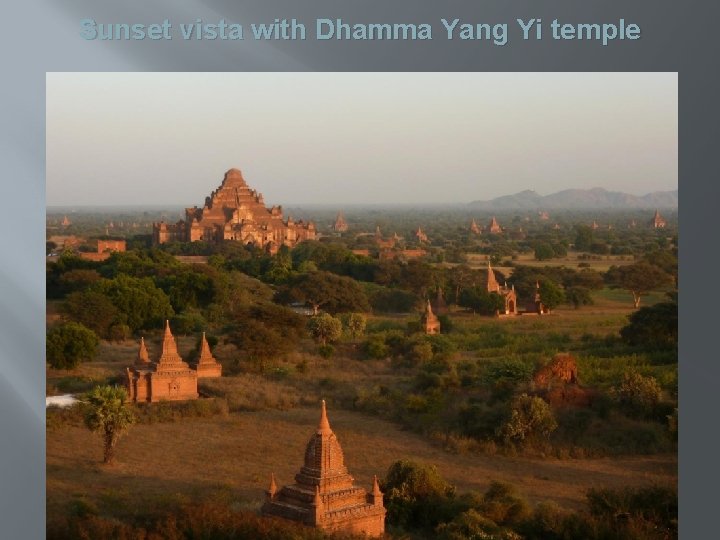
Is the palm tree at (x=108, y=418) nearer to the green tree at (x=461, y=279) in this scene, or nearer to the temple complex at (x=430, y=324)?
the temple complex at (x=430, y=324)

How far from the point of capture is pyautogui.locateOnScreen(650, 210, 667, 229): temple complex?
2869 cm

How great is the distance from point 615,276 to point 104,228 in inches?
1150

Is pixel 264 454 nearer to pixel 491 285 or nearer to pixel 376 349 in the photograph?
pixel 376 349

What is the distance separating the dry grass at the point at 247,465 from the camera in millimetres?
12180

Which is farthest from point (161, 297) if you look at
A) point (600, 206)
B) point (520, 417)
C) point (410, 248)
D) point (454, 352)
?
point (410, 248)

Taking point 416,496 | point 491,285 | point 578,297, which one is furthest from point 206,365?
point 578,297

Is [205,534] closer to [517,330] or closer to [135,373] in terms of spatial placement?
[135,373]

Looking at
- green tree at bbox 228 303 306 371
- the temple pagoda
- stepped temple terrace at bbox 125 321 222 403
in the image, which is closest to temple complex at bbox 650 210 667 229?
green tree at bbox 228 303 306 371

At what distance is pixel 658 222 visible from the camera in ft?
101

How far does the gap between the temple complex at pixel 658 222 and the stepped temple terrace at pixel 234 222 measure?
13376mm

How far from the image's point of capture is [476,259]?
39.4m

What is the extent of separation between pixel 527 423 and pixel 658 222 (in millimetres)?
17875

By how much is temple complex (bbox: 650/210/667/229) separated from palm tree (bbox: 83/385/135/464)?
57.0 ft

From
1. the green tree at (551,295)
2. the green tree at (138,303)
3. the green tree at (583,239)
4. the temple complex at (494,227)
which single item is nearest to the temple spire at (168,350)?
the green tree at (138,303)
